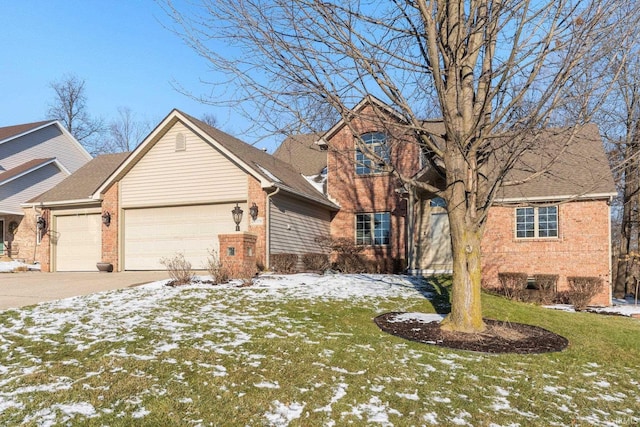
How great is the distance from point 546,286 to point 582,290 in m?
0.91

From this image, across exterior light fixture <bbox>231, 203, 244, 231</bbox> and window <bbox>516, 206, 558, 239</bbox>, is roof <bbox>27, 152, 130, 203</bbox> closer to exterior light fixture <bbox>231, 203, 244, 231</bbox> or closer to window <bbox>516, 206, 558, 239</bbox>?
exterior light fixture <bbox>231, 203, 244, 231</bbox>

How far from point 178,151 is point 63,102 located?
34.1m

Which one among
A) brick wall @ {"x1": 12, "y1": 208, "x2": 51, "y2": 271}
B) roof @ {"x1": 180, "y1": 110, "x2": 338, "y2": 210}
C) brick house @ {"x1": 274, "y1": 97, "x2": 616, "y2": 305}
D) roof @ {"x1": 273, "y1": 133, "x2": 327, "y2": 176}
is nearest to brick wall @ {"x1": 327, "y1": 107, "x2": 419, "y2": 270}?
brick house @ {"x1": 274, "y1": 97, "x2": 616, "y2": 305}

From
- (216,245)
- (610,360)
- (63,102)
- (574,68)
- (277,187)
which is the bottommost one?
(610,360)

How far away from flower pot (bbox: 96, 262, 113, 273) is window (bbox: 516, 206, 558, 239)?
14.0 m

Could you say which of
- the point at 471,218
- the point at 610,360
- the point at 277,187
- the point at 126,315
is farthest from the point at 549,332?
the point at 277,187

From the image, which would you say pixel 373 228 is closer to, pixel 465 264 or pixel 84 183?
pixel 465 264

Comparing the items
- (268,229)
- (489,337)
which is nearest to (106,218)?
(268,229)

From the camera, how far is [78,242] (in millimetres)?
17688

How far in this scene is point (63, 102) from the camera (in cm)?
4222

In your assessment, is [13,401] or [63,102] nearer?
[13,401]

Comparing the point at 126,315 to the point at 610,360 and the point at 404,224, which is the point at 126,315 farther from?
the point at 404,224

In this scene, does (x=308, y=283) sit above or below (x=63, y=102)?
below

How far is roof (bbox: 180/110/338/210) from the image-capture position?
14422 mm
